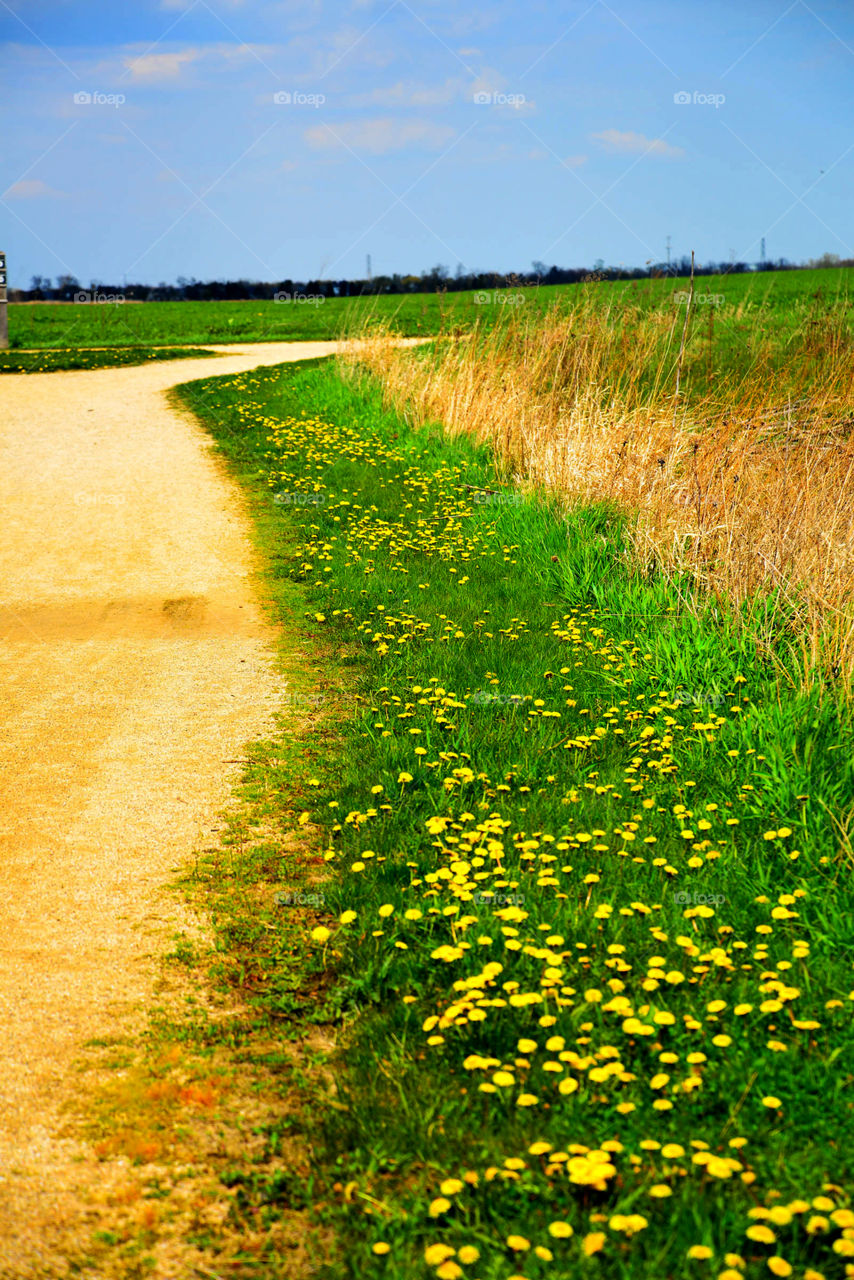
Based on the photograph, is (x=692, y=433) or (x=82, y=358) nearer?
(x=692, y=433)

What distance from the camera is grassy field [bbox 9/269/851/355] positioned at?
1287 centimetres

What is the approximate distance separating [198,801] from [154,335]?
107ft

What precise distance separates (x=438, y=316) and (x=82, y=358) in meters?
22.1

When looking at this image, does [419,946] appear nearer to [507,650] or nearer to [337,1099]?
[337,1099]

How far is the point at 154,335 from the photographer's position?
113 feet

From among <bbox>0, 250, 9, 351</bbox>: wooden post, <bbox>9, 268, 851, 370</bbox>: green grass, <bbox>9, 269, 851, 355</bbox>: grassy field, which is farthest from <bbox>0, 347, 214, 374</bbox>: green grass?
<bbox>9, 268, 851, 370</bbox>: green grass

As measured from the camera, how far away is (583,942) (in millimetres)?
3523

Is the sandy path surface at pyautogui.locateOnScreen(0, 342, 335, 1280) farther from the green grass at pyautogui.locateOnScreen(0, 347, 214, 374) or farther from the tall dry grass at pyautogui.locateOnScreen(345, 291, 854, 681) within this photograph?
the green grass at pyautogui.locateOnScreen(0, 347, 214, 374)

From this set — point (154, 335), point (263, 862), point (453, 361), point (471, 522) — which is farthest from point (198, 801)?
point (154, 335)

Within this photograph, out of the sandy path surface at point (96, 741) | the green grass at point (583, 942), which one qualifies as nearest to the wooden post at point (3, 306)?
the sandy path surface at point (96, 741)

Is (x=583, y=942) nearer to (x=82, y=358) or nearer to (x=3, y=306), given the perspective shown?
(x=82, y=358)

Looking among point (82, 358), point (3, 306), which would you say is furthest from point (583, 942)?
point (3, 306)

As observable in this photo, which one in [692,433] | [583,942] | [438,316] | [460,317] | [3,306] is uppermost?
[438,316]

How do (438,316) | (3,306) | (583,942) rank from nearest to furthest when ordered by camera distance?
(583,942) < (3,306) < (438,316)
